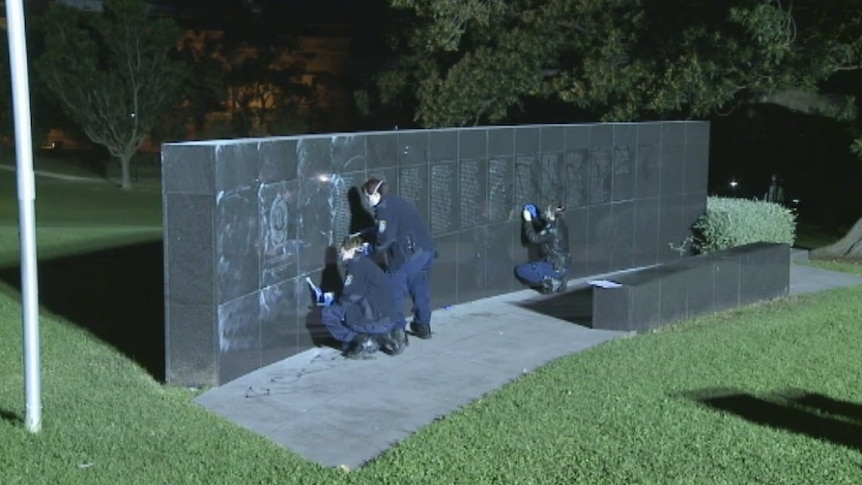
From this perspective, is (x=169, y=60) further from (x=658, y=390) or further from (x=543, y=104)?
(x=658, y=390)

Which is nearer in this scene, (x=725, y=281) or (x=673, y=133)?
(x=725, y=281)

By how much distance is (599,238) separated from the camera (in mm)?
16891

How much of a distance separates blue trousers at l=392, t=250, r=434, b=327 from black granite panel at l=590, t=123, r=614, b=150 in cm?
523

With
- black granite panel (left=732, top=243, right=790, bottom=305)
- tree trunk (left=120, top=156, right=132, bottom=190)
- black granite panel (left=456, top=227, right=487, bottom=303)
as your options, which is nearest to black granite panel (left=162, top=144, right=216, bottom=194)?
black granite panel (left=456, top=227, right=487, bottom=303)

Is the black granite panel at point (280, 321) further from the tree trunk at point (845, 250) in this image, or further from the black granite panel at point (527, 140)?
the tree trunk at point (845, 250)

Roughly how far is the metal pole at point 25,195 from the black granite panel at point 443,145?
6.23 meters

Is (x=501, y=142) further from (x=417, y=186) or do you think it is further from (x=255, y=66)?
(x=255, y=66)

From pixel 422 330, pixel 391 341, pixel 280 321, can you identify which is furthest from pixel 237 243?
pixel 422 330

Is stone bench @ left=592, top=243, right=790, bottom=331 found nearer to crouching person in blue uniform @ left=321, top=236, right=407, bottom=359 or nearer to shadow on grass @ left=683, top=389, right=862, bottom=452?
crouching person in blue uniform @ left=321, top=236, right=407, bottom=359

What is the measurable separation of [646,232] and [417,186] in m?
5.57

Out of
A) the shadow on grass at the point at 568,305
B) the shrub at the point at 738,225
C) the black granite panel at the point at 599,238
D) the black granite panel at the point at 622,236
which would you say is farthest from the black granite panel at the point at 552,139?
the shrub at the point at 738,225

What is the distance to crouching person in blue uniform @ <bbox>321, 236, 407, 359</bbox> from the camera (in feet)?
35.3

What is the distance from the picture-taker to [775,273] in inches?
606

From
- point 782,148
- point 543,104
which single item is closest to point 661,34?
point 543,104
